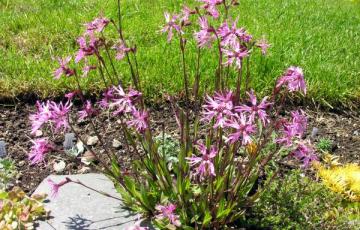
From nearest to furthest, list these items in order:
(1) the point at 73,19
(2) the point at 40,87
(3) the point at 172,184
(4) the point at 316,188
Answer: (3) the point at 172,184
(4) the point at 316,188
(2) the point at 40,87
(1) the point at 73,19

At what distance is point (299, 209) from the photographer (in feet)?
10.0

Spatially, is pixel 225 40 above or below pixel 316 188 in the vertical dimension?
above

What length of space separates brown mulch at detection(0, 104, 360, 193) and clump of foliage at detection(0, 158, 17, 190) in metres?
0.05

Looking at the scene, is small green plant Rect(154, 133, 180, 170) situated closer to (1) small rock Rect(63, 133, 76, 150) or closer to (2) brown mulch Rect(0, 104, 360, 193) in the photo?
(2) brown mulch Rect(0, 104, 360, 193)

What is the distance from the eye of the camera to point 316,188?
3.24 m

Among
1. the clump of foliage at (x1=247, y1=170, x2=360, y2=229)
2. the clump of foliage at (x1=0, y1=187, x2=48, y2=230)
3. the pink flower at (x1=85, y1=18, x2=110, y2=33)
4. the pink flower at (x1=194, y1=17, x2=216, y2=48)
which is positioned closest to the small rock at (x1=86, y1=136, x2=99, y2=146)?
the clump of foliage at (x1=0, y1=187, x2=48, y2=230)

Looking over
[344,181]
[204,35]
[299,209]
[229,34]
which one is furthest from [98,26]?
[344,181]

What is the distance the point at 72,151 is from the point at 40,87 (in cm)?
86

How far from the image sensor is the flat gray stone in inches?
117

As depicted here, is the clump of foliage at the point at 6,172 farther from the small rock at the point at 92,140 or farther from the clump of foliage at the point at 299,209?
the clump of foliage at the point at 299,209

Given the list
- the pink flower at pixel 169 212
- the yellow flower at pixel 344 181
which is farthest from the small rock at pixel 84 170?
the yellow flower at pixel 344 181

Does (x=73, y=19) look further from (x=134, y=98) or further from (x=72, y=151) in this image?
(x=134, y=98)

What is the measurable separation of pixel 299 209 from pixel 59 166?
1.60 m

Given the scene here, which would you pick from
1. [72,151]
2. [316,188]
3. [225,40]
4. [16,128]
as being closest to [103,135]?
[72,151]
